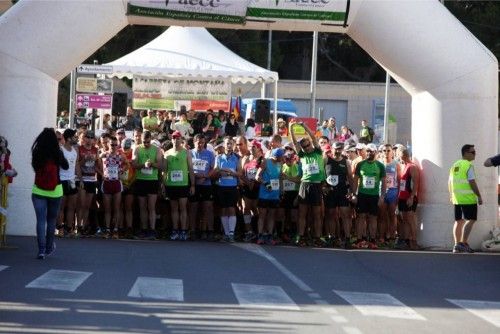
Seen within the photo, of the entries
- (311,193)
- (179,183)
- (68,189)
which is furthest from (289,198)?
(68,189)

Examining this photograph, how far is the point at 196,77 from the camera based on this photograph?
109ft

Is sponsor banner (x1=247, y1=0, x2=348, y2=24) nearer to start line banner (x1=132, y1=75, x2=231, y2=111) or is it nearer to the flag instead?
start line banner (x1=132, y1=75, x2=231, y2=111)

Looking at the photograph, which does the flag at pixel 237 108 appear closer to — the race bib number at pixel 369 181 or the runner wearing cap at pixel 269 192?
the runner wearing cap at pixel 269 192

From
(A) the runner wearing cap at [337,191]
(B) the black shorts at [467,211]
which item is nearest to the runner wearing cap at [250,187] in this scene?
(A) the runner wearing cap at [337,191]

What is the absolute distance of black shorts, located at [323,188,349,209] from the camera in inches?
836

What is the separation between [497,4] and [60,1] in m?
38.0

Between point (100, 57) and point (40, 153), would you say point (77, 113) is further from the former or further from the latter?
point (40, 153)

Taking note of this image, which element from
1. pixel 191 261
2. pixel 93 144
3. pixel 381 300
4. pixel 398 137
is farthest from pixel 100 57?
pixel 381 300

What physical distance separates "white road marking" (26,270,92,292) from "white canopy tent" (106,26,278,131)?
1810 cm

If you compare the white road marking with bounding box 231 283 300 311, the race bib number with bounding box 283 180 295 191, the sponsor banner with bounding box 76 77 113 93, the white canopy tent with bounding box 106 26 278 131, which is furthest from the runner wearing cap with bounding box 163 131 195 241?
the white canopy tent with bounding box 106 26 278 131

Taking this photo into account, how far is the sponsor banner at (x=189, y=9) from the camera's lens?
20484mm

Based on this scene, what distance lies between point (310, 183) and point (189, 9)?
3.69m

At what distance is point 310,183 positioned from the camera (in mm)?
21016

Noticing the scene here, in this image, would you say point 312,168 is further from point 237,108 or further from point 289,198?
point 237,108
